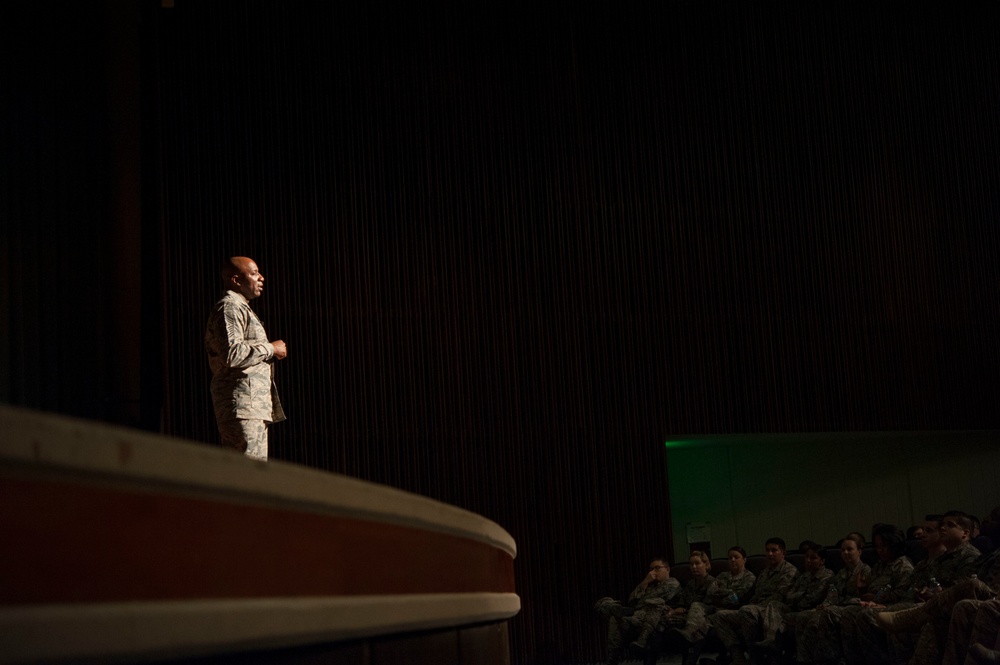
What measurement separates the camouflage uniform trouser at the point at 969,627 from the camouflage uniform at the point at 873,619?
929 millimetres

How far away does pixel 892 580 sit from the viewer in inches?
246

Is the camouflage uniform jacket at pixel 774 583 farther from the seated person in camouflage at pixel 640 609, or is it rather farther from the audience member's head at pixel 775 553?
the seated person in camouflage at pixel 640 609

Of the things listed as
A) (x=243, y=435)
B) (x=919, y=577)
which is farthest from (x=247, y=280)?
(x=919, y=577)

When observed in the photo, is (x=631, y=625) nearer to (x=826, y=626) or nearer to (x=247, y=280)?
(x=826, y=626)

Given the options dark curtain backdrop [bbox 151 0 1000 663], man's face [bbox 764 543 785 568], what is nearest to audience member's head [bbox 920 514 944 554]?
man's face [bbox 764 543 785 568]

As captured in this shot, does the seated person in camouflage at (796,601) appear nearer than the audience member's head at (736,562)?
Yes

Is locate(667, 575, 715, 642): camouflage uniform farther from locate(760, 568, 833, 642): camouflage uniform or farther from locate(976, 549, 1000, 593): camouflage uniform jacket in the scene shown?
locate(976, 549, 1000, 593): camouflage uniform jacket

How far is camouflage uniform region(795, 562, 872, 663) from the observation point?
20.2ft

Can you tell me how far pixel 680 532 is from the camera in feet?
33.4

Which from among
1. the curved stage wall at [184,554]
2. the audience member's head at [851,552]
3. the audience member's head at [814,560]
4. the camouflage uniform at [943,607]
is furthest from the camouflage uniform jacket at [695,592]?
the curved stage wall at [184,554]

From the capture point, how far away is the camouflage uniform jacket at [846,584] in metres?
6.47

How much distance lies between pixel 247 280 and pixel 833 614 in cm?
407

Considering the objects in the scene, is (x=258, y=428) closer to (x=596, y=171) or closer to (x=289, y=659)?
(x=289, y=659)

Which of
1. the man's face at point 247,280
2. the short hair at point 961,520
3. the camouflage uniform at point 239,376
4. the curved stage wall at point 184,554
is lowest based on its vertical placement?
the short hair at point 961,520
